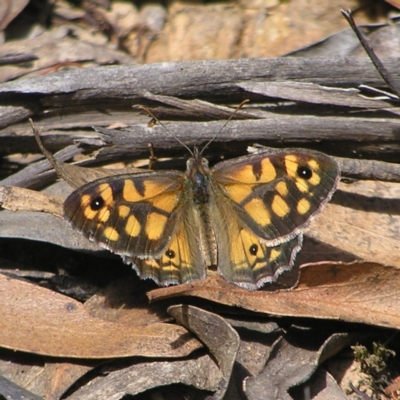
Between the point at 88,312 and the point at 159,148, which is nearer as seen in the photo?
the point at 88,312

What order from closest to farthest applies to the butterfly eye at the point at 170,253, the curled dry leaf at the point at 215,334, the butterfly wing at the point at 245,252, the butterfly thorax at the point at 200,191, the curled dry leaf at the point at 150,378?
the curled dry leaf at the point at 215,334 < the curled dry leaf at the point at 150,378 < the butterfly wing at the point at 245,252 < the butterfly eye at the point at 170,253 < the butterfly thorax at the point at 200,191

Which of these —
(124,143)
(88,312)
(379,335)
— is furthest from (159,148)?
(379,335)

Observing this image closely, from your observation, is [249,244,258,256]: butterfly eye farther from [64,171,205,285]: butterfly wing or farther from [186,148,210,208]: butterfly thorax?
[186,148,210,208]: butterfly thorax

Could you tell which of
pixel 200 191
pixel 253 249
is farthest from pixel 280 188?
pixel 200 191

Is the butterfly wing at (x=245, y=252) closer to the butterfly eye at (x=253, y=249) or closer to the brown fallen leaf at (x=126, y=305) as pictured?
the butterfly eye at (x=253, y=249)

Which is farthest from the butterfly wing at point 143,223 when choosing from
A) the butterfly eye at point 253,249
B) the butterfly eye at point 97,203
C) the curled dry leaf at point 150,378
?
the curled dry leaf at point 150,378

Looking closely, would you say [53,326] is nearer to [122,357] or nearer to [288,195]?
[122,357]

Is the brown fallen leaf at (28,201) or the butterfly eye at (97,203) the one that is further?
the brown fallen leaf at (28,201)
